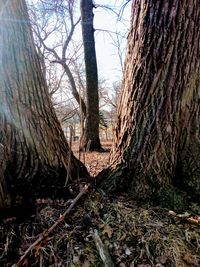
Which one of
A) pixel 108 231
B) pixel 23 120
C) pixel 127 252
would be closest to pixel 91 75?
pixel 23 120

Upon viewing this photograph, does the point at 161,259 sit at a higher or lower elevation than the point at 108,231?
lower

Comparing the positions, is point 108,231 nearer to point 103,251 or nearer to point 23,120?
point 103,251

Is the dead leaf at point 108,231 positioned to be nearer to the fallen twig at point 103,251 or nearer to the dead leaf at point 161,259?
the fallen twig at point 103,251

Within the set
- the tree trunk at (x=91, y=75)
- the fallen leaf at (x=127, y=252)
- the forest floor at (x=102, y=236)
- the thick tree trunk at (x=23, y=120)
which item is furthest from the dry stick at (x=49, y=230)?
the tree trunk at (x=91, y=75)

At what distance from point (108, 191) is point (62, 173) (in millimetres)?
406

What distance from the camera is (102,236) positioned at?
71.1 inches

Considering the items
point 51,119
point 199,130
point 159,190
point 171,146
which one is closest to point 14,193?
point 51,119

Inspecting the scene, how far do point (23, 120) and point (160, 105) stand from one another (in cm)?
103

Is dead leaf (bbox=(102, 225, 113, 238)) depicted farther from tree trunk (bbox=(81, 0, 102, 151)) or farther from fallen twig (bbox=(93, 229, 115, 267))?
tree trunk (bbox=(81, 0, 102, 151))

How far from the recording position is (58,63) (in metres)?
9.80

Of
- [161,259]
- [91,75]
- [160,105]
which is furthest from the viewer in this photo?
[91,75]

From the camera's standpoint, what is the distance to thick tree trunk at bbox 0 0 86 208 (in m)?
1.99

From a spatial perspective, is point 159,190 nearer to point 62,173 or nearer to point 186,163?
point 186,163

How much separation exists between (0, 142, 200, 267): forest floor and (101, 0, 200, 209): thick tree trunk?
214mm
